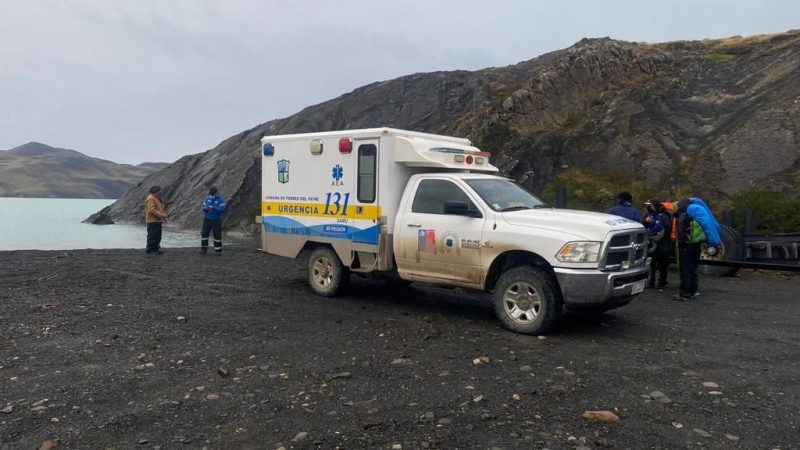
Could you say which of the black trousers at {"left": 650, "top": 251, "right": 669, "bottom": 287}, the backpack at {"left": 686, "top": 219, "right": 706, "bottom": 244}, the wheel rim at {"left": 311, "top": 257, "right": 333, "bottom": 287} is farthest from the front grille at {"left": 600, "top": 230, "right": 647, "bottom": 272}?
the wheel rim at {"left": 311, "top": 257, "right": 333, "bottom": 287}

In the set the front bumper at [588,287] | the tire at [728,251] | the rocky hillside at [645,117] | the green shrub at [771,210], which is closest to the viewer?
the front bumper at [588,287]

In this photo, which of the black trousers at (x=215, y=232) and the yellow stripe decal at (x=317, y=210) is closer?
the yellow stripe decal at (x=317, y=210)

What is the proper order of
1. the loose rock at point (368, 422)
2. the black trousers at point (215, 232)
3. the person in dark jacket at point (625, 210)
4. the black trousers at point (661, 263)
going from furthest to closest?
the black trousers at point (215, 232) → the black trousers at point (661, 263) → the person in dark jacket at point (625, 210) → the loose rock at point (368, 422)

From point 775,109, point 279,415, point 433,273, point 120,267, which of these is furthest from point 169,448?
point 775,109

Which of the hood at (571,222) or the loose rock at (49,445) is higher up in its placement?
the hood at (571,222)

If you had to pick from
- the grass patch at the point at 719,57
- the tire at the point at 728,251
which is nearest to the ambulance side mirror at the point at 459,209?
the tire at the point at 728,251

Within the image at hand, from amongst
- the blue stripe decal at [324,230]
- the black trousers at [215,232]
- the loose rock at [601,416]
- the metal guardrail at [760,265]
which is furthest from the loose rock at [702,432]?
the black trousers at [215,232]

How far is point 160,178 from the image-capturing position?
45938 millimetres

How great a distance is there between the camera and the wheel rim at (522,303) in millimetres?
7059

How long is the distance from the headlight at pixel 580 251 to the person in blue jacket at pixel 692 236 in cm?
361

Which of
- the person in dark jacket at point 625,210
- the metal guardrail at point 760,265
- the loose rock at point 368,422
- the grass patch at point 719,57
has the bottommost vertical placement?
the loose rock at point 368,422

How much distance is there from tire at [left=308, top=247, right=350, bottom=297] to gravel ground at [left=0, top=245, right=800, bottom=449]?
33cm

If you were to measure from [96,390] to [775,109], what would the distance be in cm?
2191

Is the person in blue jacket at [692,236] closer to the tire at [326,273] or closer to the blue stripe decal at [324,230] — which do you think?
the blue stripe decal at [324,230]
